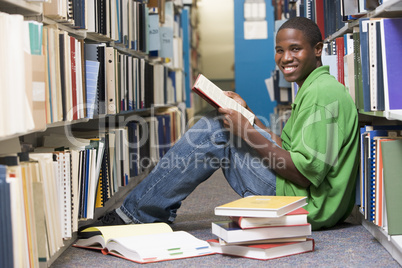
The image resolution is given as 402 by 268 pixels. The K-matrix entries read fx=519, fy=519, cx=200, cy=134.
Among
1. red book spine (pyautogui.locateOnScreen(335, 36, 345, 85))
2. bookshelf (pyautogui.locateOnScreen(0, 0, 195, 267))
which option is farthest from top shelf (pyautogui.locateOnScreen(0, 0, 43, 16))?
red book spine (pyautogui.locateOnScreen(335, 36, 345, 85))

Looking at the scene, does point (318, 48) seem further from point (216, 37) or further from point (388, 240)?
point (216, 37)

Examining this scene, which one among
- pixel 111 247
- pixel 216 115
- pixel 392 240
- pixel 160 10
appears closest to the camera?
pixel 392 240

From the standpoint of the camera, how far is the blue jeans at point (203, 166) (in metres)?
1.90

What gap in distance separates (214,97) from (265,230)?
1.71ft

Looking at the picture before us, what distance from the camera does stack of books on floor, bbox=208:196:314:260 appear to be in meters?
1.62

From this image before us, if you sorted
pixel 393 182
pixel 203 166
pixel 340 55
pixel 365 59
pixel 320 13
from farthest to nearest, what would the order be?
pixel 320 13 → pixel 340 55 → pixel 203 166 → pixel 365 59 → pixel 393 182

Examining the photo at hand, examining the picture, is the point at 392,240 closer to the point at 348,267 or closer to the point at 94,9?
the point at 348,267

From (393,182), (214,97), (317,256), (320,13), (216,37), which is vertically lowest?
(317,256)

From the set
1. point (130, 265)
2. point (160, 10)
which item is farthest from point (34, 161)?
point (160, 10)

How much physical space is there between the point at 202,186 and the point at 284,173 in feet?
4.76

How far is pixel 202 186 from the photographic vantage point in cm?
324

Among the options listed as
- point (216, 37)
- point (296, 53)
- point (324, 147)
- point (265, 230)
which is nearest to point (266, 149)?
point (324, 147)

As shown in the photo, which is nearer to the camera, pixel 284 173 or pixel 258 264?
pixel 258 264

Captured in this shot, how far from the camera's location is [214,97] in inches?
73.7
